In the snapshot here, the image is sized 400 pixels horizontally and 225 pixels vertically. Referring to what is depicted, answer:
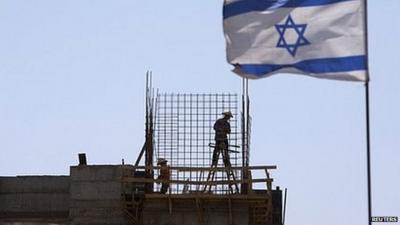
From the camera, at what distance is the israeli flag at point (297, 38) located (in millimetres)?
20703

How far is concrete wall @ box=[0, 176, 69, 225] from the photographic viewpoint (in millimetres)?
31469

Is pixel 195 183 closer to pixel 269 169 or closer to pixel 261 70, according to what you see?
pixel 269 169

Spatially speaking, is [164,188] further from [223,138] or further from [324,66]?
[324,66]

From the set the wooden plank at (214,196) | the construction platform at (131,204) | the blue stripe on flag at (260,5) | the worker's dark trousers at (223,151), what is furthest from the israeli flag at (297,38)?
the worker's dark trousers at (223,151)

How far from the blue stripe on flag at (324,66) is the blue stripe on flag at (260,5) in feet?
3.08

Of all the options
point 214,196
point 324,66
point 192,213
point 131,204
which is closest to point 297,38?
point 324,66

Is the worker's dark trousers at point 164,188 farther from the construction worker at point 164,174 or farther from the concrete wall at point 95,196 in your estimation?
the concrete wall at point 95,196

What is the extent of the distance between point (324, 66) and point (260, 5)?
1.72 m

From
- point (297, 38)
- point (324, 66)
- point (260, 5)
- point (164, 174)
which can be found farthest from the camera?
point (164, 174)

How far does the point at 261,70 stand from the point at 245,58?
38 centimetres

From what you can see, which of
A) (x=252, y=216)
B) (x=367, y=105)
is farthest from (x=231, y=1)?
(x=252, y=216)

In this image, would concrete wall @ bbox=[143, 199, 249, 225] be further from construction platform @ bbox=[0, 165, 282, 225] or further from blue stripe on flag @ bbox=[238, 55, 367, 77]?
blue stripe on flag @ bbox=[238, 55, 367, 77]

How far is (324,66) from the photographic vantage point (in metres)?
20.8

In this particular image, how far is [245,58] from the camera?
21797 millimetres
